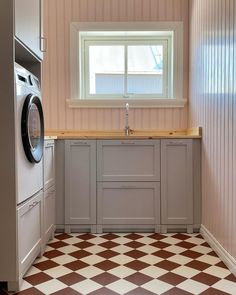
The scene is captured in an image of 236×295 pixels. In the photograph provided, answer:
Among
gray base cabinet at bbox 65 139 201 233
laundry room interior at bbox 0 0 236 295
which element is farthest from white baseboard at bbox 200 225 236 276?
gray base cabinet at bbox 65 139 201 233

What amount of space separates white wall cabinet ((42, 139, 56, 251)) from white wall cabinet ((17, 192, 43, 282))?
0.17 metres

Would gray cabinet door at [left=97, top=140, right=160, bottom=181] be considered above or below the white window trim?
below

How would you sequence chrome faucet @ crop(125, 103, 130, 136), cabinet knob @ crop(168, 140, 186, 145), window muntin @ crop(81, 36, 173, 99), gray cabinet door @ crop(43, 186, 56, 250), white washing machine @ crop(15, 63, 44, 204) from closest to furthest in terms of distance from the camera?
white washing machine @ crop(15, 63, 44, 204)
gray cabinet door @ crop(43, 186, 56, 250)
cabinet knob @ crop(168, 140, 186, 145)
chrome faucet @ crop(125, 103, 130, 136)
window muntin @ crop(81, 36, 173, 99)

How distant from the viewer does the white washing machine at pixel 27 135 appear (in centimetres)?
200

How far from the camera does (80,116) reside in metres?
3.79

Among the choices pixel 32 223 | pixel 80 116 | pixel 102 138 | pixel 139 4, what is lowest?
pixel 32 223

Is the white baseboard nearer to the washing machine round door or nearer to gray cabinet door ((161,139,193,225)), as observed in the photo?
gray cabinet door ((161,139,193,225))

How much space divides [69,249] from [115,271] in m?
0.60

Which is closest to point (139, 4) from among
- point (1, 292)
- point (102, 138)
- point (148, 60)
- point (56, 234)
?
point (148, 60)

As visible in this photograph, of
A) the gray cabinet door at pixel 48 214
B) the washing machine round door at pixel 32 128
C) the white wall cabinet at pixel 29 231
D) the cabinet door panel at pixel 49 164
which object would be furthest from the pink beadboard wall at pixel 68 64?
the white wall cabinet at pixel 29 231

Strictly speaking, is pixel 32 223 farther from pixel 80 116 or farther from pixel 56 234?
pixel 80 116

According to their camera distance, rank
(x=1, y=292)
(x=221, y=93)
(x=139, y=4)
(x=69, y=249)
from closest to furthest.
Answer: (x=1, y=292) < (x=221, y=93) < (x=69, y=249) < (x=139, y=4)

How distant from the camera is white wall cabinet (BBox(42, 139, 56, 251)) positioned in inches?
107

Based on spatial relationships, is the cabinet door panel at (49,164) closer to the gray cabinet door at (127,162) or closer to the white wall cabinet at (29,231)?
the white wall cabinet at (29,231)
